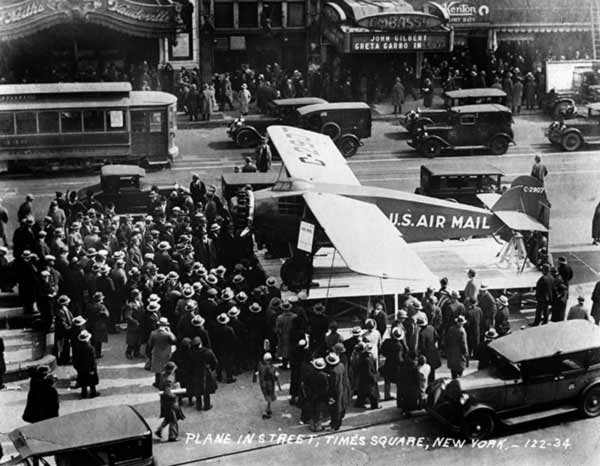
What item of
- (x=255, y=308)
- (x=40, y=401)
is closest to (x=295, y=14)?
(x=255, y=308)

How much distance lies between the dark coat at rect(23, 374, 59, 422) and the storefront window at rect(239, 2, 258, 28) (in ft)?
112

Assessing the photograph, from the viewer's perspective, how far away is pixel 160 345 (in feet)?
57.8

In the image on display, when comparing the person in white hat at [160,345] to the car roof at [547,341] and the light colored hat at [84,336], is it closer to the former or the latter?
the light colored hat at [84,336]

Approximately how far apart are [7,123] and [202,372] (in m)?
18.1

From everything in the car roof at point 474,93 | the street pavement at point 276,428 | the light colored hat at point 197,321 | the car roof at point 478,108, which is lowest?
the street pavement at point 276,428

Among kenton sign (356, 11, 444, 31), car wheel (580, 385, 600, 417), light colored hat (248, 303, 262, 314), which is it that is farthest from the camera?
kenton sign (356, 11, 444, 31)

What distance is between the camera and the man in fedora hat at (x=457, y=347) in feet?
57.4

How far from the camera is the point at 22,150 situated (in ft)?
106

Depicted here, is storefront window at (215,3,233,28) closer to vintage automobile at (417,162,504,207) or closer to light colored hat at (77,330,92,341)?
vintage automobile at (417,162,504,207)

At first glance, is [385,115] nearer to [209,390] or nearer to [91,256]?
[91,256]

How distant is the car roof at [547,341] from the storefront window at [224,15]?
33.4 meters

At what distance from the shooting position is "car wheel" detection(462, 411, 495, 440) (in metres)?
15.8

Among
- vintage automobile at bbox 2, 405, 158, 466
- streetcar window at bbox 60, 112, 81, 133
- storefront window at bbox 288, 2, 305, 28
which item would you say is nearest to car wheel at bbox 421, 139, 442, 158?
streetcar window at bbox 60, 112, 81, 133

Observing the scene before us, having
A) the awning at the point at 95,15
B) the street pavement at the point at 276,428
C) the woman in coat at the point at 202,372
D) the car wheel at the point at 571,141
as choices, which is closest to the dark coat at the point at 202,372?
the woman in coat at the point at 202,372
